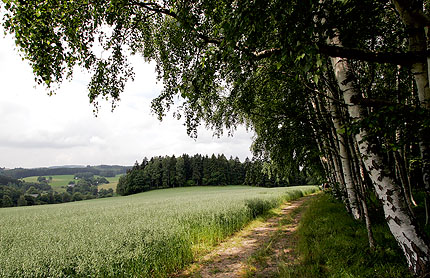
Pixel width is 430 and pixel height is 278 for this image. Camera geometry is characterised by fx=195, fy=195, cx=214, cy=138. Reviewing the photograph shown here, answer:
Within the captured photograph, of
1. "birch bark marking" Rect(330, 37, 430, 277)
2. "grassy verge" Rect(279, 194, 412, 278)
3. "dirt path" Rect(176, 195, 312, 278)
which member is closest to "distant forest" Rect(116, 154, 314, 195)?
"dirt path" Rect(176, 195, 312, 278)

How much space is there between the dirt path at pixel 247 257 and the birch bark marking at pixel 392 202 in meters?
2.69

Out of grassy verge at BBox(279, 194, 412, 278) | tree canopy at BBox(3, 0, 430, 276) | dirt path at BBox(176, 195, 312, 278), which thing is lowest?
dirt path at BBox(176, 195, 312, 278)

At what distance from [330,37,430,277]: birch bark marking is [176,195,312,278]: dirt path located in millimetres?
2689

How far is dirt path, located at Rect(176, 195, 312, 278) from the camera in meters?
4.94

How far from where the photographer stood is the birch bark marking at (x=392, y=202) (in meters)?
2.92

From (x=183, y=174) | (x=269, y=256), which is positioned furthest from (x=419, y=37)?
(x=183, y=174)

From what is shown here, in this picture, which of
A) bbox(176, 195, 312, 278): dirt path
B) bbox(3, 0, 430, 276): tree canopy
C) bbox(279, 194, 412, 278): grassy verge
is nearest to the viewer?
bbox(3, 0, 430, 276): tree canopy

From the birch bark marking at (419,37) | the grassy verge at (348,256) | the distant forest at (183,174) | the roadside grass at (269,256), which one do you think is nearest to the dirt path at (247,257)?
the roadside grass at (269,256)

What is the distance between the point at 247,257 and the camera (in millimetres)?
5820

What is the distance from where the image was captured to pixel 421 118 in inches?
96.4

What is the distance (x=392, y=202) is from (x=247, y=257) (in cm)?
412

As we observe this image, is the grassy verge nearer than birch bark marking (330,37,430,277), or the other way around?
birch bark marking (330,37,430,277)

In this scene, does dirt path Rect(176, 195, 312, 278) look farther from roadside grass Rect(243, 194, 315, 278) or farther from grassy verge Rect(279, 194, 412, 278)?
grassy verge Rect(279, 194, 412, 278)

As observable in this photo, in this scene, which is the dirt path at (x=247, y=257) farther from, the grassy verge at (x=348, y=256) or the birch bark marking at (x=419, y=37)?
the birch bark marking at (x=419, y=37)
